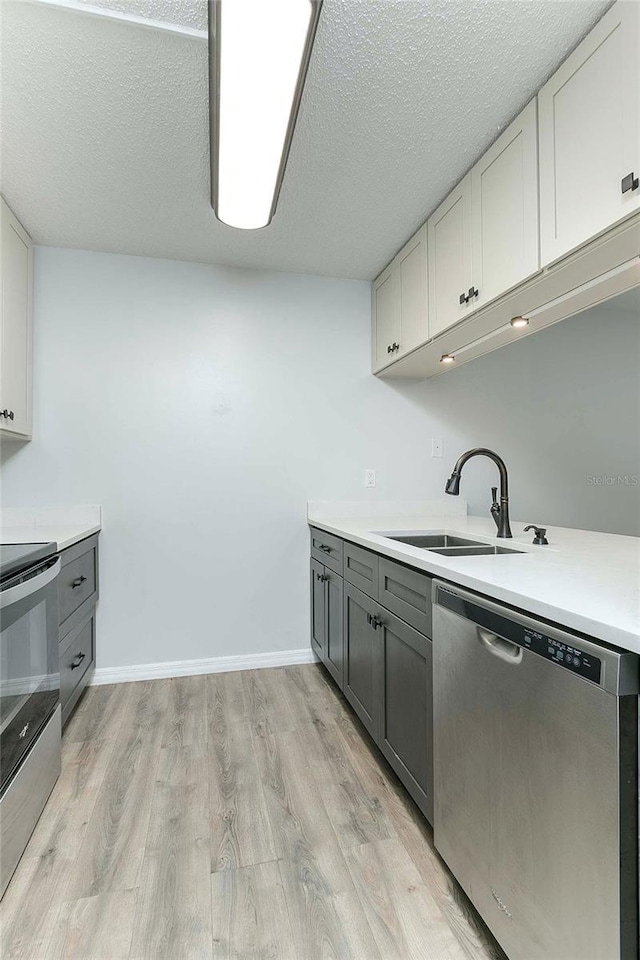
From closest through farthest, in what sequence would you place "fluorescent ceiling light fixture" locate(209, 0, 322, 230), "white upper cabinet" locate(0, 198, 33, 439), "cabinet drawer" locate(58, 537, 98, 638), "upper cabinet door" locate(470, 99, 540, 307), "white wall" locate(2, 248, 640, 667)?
"fluorescent ceiling light fixture" locate(209, 0, 322, 230) < "upper cabinet door" locate(470, 99, 540, 307) < "cabinet drawer" locate(58, 537, 98, 638) < "white upper cabinet" locate(0, 198, 33, 439) < "white wall" locate(2, 248, 640, 667)

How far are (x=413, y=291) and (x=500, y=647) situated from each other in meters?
1.93

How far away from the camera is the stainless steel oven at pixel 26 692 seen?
4.30 ft

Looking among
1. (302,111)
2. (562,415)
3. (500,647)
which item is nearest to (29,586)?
(500,647)

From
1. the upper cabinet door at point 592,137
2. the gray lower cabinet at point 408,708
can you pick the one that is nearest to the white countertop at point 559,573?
the gray lower cabinet at point 408,708

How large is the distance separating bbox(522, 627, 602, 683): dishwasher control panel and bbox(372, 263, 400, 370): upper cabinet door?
2.01 metres

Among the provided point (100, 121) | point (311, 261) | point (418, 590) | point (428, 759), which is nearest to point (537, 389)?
point (311, 261)

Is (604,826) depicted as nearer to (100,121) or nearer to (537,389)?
(100,121)

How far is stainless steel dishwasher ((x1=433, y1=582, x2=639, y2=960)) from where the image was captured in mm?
741

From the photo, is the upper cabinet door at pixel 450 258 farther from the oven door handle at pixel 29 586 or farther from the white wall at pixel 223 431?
the oven door handle at pixel 29 586

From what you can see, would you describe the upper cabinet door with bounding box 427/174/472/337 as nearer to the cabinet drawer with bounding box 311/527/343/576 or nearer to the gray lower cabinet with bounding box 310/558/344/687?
the cabinet drawer with bounding box 311/527/343/576

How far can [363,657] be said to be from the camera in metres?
1.98

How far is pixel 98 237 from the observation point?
251cm

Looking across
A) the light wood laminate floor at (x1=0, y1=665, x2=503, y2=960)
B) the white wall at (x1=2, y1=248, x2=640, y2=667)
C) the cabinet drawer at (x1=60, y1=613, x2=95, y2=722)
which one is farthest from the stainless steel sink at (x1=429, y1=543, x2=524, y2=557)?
the cabinet drawer at (x1=60, y1=613, x2=95, y2=722)

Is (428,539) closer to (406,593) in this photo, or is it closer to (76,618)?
(406,593)
